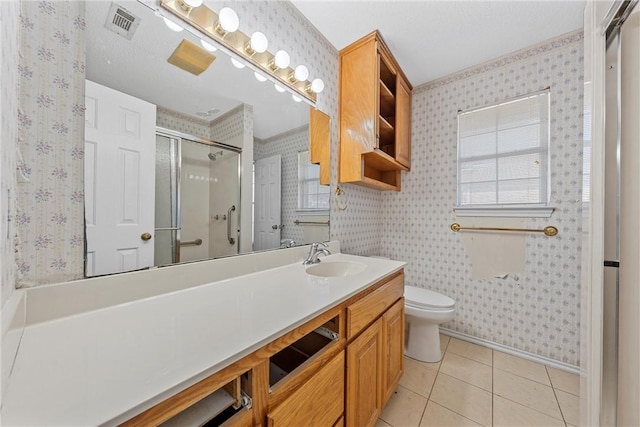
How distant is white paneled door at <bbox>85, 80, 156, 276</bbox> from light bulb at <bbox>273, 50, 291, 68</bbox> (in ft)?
2.57

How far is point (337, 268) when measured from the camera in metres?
1.56

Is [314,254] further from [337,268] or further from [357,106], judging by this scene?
[357,106]

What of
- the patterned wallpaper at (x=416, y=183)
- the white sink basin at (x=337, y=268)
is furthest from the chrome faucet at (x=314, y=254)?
the patterned wallpaper at (x=416, y=183)

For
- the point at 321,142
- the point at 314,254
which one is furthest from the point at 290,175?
the point at 314,254

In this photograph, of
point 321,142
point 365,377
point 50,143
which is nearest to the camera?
point 50,143

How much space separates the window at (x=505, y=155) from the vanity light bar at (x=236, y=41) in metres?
1.49

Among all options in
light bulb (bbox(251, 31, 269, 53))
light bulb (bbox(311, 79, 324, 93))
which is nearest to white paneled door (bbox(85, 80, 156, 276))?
light bulb (bbox(251, 31, 269, 53))

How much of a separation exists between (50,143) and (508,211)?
8.58 ft

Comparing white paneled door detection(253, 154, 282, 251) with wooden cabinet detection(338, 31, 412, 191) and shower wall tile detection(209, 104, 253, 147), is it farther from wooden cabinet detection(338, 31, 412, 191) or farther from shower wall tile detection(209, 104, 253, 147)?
wooden cabinet detection(338, 31, 412, 191)

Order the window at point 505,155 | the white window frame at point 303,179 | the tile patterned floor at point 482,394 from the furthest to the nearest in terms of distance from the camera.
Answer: the window at point 505,155 → the white window frame at point 303,179 → the tile patterned floor at point 482,394

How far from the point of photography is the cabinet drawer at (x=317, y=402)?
64cm

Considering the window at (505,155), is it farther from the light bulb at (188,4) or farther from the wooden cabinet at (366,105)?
the light bulb at (188,4)

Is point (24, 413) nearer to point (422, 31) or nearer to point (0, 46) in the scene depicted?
point (0, 46)

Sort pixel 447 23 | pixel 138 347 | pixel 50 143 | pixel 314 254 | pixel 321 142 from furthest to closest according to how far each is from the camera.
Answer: pixel 321 142 → pixel 447 23 → pixel 314 254 → pixel 50 143 → pixel 138 347
